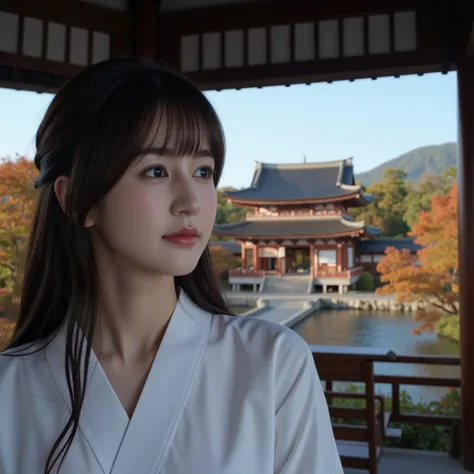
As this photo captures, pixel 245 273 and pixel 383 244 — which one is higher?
pixel 383 244

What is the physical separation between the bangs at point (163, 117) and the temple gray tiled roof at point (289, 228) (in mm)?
11237

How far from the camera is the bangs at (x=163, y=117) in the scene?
469mm

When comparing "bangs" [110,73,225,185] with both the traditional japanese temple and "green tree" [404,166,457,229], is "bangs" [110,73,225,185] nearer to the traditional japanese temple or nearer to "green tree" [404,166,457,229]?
the traditional japanese temple

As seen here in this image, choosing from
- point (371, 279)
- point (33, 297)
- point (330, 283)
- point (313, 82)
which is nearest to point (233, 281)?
point (330, 283)

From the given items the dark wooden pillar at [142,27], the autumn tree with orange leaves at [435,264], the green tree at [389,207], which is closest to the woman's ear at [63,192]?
the dark wooden pillar at [142,27]

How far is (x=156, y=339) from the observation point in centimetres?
54

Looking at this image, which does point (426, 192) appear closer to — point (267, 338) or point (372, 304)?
point (372, 304)

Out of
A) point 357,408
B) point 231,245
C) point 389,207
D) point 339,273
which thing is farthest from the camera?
point 231,245

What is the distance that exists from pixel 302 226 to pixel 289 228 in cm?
32

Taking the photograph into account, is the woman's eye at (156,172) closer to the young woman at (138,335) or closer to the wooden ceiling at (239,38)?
the young woman at (138,335)

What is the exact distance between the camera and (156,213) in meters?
0.46

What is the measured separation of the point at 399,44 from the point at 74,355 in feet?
5.57

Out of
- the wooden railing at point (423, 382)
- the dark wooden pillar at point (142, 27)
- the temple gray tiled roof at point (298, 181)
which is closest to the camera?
the dark wooden pillar at point (142, 27)

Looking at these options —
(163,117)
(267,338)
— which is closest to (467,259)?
(267,338)
